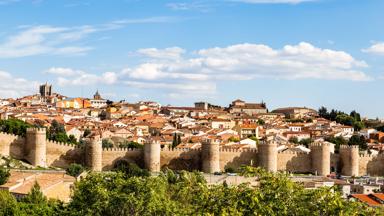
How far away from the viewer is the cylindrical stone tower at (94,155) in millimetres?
44562

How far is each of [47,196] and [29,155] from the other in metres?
9.51

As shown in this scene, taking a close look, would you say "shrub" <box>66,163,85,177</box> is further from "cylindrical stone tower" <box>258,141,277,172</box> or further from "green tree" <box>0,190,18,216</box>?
"cylindrical stone tower" <box>258,141,277,172</box>

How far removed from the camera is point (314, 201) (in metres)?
20.1

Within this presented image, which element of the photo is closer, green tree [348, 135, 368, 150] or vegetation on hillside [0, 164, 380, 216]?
vegetation on hillside [0, 164, 380, 216]

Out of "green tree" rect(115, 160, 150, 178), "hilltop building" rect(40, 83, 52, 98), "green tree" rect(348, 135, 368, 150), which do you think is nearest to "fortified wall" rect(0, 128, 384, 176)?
"green tree" rect(115, 160, 150, 178)

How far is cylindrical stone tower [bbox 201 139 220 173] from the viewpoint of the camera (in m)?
46.4

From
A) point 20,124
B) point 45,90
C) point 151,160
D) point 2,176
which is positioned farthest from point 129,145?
point 45,90

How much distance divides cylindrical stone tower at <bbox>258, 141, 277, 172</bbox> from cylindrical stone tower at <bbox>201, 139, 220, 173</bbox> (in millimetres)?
2587

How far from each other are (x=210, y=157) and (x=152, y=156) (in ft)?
Result: 11.3

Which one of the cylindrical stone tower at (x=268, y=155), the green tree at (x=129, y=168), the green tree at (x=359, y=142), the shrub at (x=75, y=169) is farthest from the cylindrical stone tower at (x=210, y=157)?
the green tree at (x=359, y=142)

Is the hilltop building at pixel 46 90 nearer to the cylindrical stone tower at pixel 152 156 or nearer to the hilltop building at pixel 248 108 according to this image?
the hilltop building at pixel 248 108

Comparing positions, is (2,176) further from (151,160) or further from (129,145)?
(129,145)

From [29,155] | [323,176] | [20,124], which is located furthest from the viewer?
[20,124]

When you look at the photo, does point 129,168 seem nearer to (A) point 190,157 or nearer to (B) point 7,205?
(A) point 190,157
